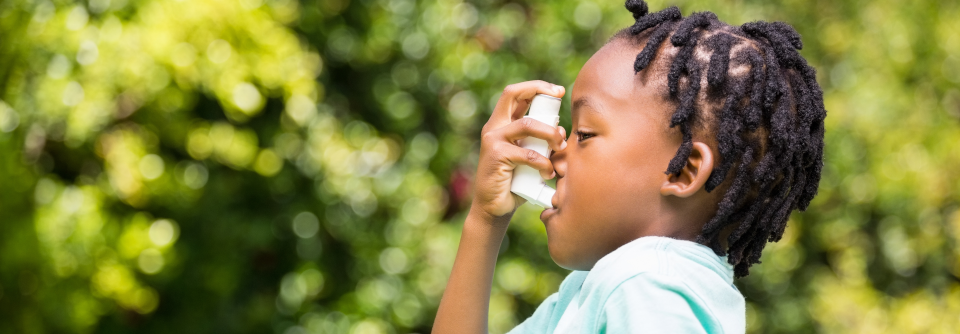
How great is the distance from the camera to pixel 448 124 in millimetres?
3471

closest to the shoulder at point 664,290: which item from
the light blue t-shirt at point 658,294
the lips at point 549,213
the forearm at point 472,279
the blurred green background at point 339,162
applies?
A: the light blue t-shirt at point 658,294

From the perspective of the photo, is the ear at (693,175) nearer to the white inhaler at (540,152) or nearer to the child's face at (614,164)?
the child's face at (614,164)

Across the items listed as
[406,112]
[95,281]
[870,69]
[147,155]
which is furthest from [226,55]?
[870,69]

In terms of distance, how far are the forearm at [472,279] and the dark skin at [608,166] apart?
0.06 m

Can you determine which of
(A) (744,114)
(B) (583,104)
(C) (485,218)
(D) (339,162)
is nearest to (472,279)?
(C) (485,218)

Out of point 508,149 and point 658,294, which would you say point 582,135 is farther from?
point 658,294

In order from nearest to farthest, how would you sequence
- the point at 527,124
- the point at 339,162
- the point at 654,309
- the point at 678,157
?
the point at 654,309 → the point at 678,157 → the point at 527,124 → the point at 339,162

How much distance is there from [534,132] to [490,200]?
15 cm

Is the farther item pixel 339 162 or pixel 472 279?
pixel 339 162

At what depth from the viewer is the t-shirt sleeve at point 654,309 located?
0.98 metres

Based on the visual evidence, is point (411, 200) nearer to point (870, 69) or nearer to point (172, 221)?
point (172, 221)

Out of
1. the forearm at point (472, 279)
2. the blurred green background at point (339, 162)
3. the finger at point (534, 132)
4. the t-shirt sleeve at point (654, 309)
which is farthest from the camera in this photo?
the blurred green background at point (339, 162)

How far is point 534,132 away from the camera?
48.4 inches

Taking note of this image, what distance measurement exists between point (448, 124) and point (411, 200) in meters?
0.39
